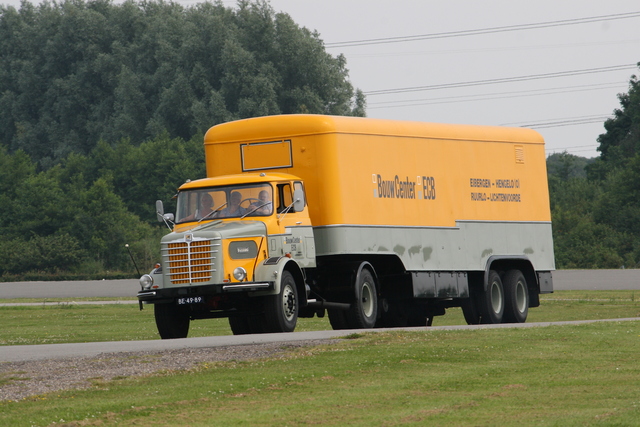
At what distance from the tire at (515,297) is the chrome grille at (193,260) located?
26.2 feet

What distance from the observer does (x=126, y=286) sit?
163 feet

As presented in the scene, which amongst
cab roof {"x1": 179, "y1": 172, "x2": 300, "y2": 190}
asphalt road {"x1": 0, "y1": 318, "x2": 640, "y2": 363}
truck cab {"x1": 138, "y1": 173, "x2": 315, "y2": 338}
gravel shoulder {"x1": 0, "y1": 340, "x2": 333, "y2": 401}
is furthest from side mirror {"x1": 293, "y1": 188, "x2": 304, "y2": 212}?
gravel shoulder {"x1": 0, "y1": 340, "x2": 333, "y2": 401}

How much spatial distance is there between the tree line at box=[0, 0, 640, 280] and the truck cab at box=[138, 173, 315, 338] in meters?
40.4

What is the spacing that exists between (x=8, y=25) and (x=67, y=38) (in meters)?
8.18

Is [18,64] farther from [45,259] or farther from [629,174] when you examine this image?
[629,174]

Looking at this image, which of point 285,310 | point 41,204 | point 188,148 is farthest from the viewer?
point 188,148

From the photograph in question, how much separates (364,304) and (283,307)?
2323 millimetres

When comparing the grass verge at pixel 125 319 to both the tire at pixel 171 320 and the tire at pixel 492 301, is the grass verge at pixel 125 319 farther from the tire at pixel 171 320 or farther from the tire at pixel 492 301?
the tire at pixel 492 301


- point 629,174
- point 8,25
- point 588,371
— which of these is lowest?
point 588,371

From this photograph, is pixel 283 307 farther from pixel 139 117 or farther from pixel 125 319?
pixel 139 117

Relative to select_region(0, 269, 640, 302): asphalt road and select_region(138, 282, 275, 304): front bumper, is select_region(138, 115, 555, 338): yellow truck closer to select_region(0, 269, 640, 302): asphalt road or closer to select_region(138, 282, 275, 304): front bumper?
select_region(138, 282, 275, 304): front bumper

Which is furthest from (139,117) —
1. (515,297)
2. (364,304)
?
(364,304)

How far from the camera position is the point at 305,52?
8038 centimetres

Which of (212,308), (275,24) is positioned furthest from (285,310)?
(275,24)
